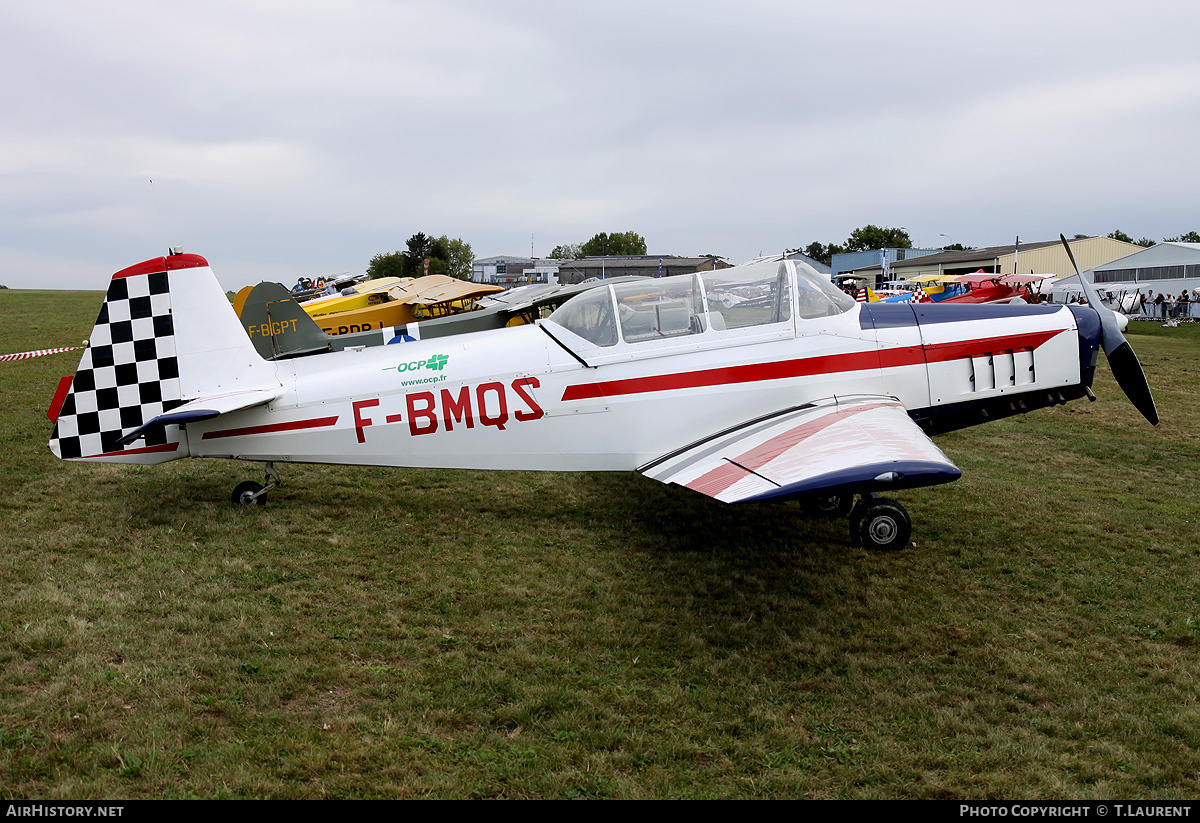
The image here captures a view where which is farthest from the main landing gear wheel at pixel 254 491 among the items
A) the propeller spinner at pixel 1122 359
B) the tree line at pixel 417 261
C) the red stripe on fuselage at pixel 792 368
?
the tree line at pixel 417 261

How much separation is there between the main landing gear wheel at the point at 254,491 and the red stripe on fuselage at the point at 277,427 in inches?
18.5

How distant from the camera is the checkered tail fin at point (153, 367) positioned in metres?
5.67

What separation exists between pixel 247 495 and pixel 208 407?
1.02 meters

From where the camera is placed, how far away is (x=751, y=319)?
568 cm

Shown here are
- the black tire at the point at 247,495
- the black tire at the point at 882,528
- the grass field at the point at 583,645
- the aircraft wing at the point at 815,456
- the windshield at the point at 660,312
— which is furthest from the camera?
the black tire at the point at 247,495

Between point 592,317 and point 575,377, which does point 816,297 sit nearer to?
point 592,317

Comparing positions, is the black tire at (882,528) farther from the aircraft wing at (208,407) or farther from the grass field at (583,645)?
the aircraft wing at (208,407)

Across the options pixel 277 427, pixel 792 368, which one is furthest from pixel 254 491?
pixel 792 368

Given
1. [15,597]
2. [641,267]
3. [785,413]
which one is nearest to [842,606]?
[785,413]

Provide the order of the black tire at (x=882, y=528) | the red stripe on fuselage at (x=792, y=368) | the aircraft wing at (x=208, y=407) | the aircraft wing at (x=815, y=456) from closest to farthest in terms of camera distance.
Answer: the aircraft wing at (x=815, y=456) < the black tire at (x=882, y=528) < the aircraft wing at (x=208, y=407) < the red stripe on fuselage at (x=792, y=368)

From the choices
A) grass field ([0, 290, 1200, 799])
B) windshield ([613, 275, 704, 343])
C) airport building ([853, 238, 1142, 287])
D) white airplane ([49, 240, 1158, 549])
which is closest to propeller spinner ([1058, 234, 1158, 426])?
white airplane ([49, 240, 1158, 549])

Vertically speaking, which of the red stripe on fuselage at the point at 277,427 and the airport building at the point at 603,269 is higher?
the airport building at the point at 603,269

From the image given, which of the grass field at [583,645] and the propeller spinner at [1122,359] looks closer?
the grass field at [583,645]

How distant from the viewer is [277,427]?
18.8 feet
